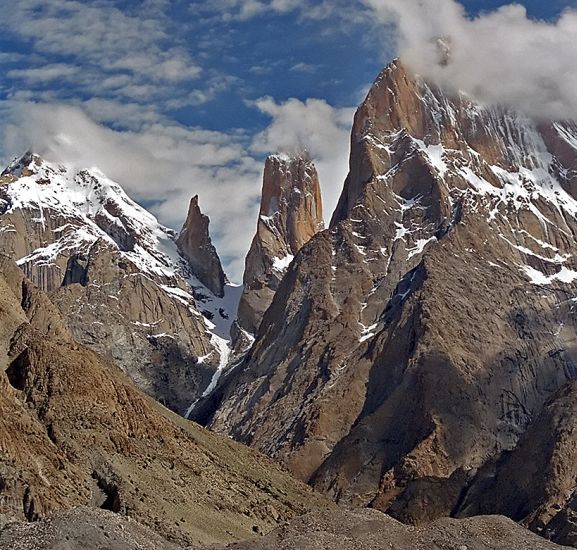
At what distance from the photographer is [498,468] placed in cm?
19800

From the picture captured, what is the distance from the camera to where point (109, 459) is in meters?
122

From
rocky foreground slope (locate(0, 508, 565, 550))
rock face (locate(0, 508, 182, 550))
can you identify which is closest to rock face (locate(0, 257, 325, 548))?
rocky foreground slope (locate(0, 508, 565, 550))

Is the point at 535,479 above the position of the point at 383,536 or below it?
below

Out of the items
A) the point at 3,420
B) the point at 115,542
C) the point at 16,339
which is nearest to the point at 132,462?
the point at 3,420

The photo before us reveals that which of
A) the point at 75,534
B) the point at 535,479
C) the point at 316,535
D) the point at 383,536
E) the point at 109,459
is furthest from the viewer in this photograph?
the point at 535,479

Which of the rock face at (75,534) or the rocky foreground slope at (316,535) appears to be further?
the rocky foreground slope at (316,535)

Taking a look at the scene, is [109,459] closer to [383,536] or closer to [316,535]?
[316,535]

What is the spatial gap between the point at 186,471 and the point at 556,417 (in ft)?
269

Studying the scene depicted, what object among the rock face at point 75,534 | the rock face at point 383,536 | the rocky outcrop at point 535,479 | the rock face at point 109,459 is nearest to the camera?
the rock face at point 75,534

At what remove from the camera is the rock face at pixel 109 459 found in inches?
4345

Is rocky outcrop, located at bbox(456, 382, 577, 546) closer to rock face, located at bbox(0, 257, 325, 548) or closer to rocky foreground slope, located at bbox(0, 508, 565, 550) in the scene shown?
rock face, located at bbox(0, 257, 325, 548)

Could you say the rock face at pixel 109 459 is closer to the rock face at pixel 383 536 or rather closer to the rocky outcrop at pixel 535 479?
the rock face at pixel 383 536

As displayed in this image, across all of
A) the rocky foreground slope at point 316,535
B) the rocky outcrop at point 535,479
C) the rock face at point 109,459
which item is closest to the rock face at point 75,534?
the rocky foreground slope at point 316,535

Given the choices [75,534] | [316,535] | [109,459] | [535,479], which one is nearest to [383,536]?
[316,535]
